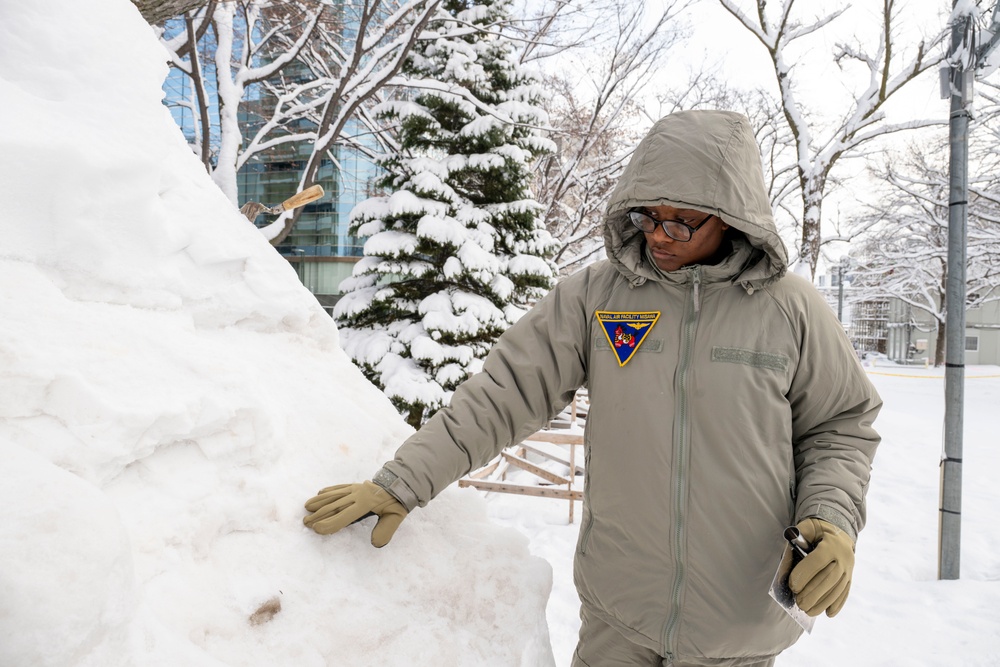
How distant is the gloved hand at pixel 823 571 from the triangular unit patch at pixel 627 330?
0.59 meters

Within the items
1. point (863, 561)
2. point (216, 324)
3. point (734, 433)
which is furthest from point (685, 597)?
point (863, 561)

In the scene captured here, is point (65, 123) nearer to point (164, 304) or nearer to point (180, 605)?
point (164, 304)

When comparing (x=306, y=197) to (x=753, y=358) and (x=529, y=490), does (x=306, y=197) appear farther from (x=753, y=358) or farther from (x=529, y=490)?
(x=529, y=490)

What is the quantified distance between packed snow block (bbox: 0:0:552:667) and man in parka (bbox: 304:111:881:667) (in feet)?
0.60

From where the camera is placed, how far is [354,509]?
Result: 54.5 inches

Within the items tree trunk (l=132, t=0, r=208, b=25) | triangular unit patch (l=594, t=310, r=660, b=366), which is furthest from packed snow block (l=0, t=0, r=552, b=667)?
tree trunk (l=132, t=0, r=208, b=25)

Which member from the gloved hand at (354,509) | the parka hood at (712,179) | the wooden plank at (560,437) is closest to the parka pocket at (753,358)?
the parka hood at (712,179)

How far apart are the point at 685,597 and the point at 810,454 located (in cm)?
50

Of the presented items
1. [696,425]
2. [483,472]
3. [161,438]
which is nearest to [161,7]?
[161,438]

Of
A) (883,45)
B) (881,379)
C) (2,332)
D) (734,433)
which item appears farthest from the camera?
(881,379)

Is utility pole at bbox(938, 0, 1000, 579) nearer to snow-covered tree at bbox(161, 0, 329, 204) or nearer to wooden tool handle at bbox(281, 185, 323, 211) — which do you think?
wooden tool handle at bbox(281, 185, 323, 211)

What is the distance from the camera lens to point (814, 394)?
1582 millimetres

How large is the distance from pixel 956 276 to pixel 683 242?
4126mm

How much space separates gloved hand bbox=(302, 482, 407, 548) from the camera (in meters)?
1.37
